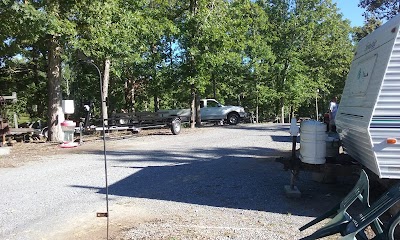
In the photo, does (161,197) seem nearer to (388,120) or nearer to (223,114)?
(388,120)

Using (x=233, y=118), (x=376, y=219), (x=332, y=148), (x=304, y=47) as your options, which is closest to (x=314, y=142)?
(x=332, y=148)

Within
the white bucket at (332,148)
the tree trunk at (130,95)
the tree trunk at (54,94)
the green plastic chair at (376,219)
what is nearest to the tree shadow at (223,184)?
the white bucket at (332,148)

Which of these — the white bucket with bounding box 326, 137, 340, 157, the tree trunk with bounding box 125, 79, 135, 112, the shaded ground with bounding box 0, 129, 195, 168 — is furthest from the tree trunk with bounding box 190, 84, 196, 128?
the white bucket with bounding box 326, 137, 340, 157

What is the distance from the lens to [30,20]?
12266 mm

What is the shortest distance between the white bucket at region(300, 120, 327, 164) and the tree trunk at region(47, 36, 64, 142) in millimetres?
12077

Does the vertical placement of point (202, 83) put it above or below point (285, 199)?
above

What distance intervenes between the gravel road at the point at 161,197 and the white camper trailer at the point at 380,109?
4.22 ft

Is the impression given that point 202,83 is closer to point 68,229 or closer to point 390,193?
point 68,229

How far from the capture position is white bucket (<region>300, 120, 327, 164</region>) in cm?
621

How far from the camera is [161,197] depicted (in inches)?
271

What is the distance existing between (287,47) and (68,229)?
27.9 m

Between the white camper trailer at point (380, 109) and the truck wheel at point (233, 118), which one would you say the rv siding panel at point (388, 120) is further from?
the truck wheel at point (233, 118)

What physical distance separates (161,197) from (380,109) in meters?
3.93

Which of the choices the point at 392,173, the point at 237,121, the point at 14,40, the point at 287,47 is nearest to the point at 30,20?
the point at 14,40
